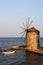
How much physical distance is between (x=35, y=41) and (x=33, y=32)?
112 inches

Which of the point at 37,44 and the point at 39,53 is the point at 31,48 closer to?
the point at 37,44

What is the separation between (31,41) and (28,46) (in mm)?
2072

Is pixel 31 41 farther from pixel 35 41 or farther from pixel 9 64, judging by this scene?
pixel 9 64

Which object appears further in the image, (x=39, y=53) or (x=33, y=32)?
(x=33, y=32)

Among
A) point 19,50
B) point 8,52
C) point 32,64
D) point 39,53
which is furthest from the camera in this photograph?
point 19,50

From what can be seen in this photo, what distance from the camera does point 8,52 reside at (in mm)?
61344

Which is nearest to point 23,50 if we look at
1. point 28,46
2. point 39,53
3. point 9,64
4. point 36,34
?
point 28,46

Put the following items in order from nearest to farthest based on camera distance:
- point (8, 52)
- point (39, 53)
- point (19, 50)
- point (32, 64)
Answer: point (32, 64) < point (39, 53) < point (8, 52) < point (19, 50)

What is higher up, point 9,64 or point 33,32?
point 33,32

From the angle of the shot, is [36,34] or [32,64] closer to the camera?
[32,64]

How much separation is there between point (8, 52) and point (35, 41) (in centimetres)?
918

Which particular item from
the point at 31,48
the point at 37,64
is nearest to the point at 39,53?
the point at 31,48

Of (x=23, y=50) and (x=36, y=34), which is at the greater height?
(x=36, y=34)

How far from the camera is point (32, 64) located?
41.4 metres
